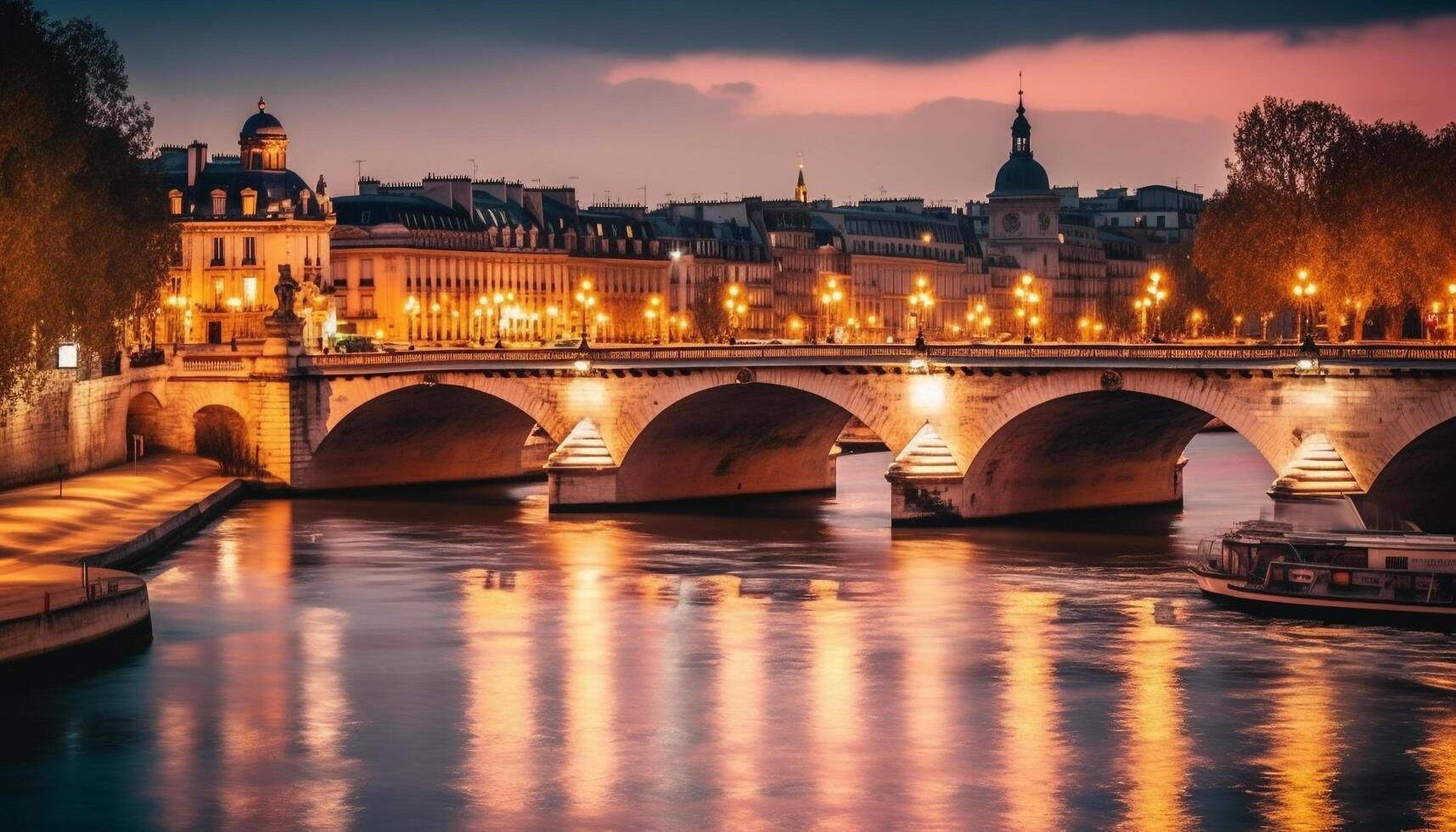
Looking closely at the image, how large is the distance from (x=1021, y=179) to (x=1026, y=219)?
3135 mm

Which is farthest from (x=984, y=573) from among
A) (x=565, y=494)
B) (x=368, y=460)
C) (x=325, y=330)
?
(x=325, y=330)

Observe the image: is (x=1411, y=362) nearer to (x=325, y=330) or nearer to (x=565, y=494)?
(x=565, y=494)

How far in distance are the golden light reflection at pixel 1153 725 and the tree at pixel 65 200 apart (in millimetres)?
25571

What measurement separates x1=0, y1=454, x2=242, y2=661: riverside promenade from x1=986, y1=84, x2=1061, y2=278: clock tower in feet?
367

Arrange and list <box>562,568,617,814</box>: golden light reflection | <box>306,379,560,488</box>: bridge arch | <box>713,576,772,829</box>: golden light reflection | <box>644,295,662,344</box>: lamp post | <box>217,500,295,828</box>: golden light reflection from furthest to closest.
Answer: <box>644,295,662,344</box>: lamp post, <box>306,379,560,488</box>: bridge arch, <box>562,568,617,814</box>: golden light reflection, <box>217,500,295,828</box>: golden light reflection, <box>713,576,772,829</box>: golden light reflection

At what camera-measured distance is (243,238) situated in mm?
123125

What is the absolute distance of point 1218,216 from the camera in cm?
10181

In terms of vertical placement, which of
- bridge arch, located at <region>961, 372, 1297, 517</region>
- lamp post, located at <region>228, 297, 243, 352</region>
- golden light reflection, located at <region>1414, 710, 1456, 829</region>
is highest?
lamp post, located at <region>228, 297, 243, 352</region>

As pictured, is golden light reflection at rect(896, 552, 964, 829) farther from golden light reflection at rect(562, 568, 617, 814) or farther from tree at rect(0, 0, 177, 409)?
tree at rect(0, 0, 177, 409)

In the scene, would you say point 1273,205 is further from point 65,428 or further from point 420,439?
point 65,428

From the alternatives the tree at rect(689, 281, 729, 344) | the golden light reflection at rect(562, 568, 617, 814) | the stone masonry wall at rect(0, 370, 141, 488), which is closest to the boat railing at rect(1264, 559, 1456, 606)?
the golden light reflection at rect(562, 568, 617, 814)

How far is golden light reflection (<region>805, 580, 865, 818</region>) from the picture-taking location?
4072 cm

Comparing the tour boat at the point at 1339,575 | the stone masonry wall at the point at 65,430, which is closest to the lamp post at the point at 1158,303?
the stone masonry wall at the point at 65,430

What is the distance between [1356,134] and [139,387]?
42.8 meters
